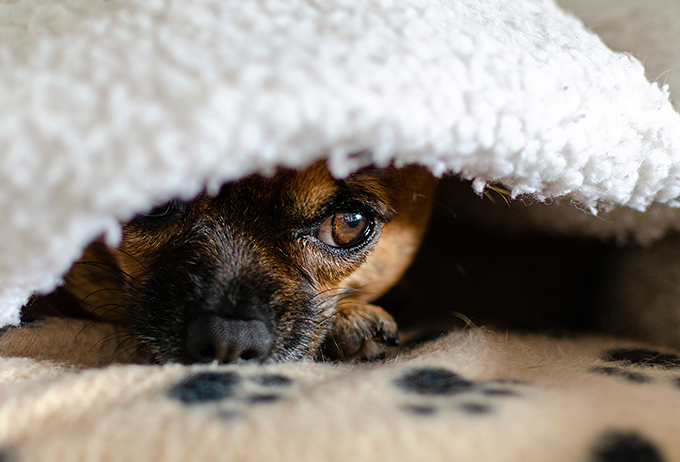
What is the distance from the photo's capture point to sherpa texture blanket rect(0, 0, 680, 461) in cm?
46

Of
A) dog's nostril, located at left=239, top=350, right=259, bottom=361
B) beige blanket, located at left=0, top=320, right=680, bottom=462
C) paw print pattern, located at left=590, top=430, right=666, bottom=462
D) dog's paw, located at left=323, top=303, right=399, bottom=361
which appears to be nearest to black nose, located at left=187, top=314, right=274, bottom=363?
dog's nostril, located at left=239, top=350, right=259, bottom=361

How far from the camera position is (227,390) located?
538 mm

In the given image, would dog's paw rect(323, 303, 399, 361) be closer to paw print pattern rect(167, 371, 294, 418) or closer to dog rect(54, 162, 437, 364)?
dog rect(54, 162, 437, 364)

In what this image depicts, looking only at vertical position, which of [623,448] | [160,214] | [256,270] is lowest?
[623,448]

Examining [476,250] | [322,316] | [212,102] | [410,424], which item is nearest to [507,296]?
[476,250]

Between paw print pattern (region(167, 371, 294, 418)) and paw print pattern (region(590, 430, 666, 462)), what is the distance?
33cm

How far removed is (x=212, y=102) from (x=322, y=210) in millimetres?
527

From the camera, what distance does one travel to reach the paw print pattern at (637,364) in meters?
0.67

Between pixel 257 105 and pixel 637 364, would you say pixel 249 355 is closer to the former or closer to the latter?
pixel 257 105

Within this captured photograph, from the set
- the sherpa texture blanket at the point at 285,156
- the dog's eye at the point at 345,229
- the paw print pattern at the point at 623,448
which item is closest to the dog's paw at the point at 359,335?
the dog's eye at the point at 345,229

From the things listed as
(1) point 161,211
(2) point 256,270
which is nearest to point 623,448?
(2) point 256,270

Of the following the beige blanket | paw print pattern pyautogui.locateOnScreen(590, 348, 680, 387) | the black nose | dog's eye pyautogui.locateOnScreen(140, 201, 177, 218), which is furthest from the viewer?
dog's eye pyautogui.locateOnScreen(140, 201, 177, 218)

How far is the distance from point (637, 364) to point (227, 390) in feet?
2.13

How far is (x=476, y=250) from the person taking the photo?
145 cm
